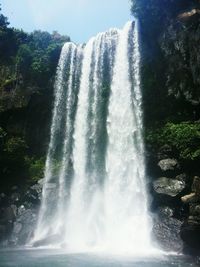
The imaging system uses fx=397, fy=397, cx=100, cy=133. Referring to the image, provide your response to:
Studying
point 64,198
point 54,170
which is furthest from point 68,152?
point 64,198

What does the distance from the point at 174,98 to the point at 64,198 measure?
8.85 m

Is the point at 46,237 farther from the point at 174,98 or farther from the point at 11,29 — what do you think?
the point at 11,29

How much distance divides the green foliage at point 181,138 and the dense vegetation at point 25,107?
7.85 m

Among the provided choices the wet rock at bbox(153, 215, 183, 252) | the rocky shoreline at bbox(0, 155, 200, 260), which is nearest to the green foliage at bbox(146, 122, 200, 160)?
the rocky shoreline at bbox(0, 155, 200, 260)

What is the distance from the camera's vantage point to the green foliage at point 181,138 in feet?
67.6

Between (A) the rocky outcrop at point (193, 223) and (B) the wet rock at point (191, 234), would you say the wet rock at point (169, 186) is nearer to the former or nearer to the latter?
(A) the rocky outcrop at point (193, 223)

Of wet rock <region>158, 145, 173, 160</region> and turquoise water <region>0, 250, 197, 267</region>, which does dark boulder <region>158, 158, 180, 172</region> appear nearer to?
wet rock <region>158, 145, 173, 160</region>

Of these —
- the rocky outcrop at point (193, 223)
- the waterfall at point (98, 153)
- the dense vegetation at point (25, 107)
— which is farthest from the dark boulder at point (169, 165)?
the dense vegetation at point (25, 107)

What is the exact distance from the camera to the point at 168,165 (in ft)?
67.1

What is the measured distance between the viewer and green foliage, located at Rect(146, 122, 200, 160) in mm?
20592

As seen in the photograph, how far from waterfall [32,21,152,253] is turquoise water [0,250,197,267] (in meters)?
2.08

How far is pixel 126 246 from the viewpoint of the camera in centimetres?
1805

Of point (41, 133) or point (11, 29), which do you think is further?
point (11, 29)

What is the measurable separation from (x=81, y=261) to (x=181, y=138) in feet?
30.8
